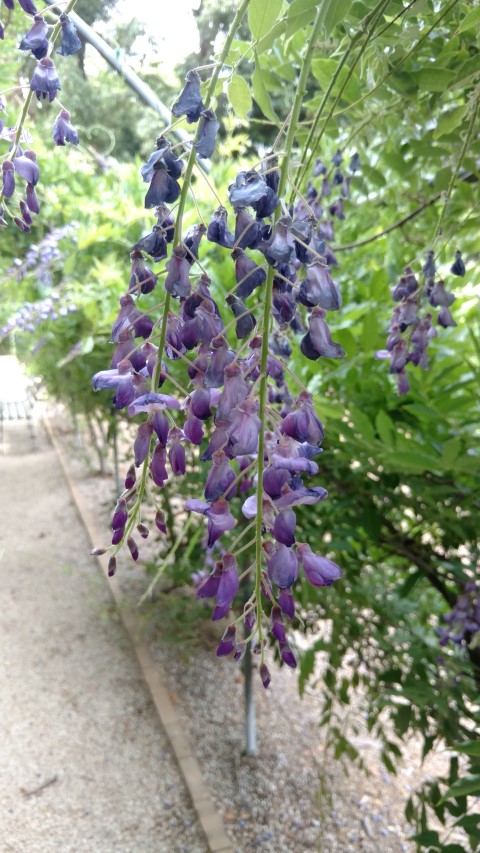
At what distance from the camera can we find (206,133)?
302 mm

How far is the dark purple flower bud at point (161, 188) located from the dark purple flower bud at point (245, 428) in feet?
0.40

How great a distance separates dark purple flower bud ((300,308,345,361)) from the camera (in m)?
Answer: 0.32

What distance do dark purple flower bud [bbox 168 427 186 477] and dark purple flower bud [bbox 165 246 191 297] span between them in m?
0.08

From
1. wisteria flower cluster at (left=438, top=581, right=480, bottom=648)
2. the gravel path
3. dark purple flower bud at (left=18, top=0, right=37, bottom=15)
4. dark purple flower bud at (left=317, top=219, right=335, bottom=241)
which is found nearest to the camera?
dark purple flower bud at (left=18, top=0, right=37, bottom=15)

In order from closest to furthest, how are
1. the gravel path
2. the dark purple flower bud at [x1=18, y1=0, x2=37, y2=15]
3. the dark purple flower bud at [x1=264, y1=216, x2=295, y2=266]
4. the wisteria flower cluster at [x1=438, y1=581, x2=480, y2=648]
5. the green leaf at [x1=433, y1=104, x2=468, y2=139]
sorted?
the dark purple flower bud at [x1=264, y1=216, x2=295, y2=266], the dark purple flower bud at [x1=18, y1=0, x2=37, y2=15], the green leaf at [x1=433, y1=104, x2=468, y2=139], the wisteria flower cluster at [x1=438, y1=581, x2=480, y2=648], the gravel path

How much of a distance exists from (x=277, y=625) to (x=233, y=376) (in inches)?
5.0

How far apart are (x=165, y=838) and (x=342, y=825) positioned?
383mm

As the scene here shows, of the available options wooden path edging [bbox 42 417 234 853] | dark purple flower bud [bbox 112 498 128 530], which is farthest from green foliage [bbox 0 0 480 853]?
wooden path edging [bbox 42 417 234 853]

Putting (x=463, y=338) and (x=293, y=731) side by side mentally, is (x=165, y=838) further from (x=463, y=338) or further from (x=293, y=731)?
(x=463, y=338)

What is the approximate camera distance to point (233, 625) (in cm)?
34

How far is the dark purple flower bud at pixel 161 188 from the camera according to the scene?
1.05 feet

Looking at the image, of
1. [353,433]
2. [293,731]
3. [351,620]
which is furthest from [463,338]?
[293,731]

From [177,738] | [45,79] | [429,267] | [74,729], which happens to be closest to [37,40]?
[45,79]

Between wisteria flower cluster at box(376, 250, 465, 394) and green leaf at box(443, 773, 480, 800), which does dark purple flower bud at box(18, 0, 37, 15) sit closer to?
wisteria flower cluster at box(376, 250, 465, 394)
